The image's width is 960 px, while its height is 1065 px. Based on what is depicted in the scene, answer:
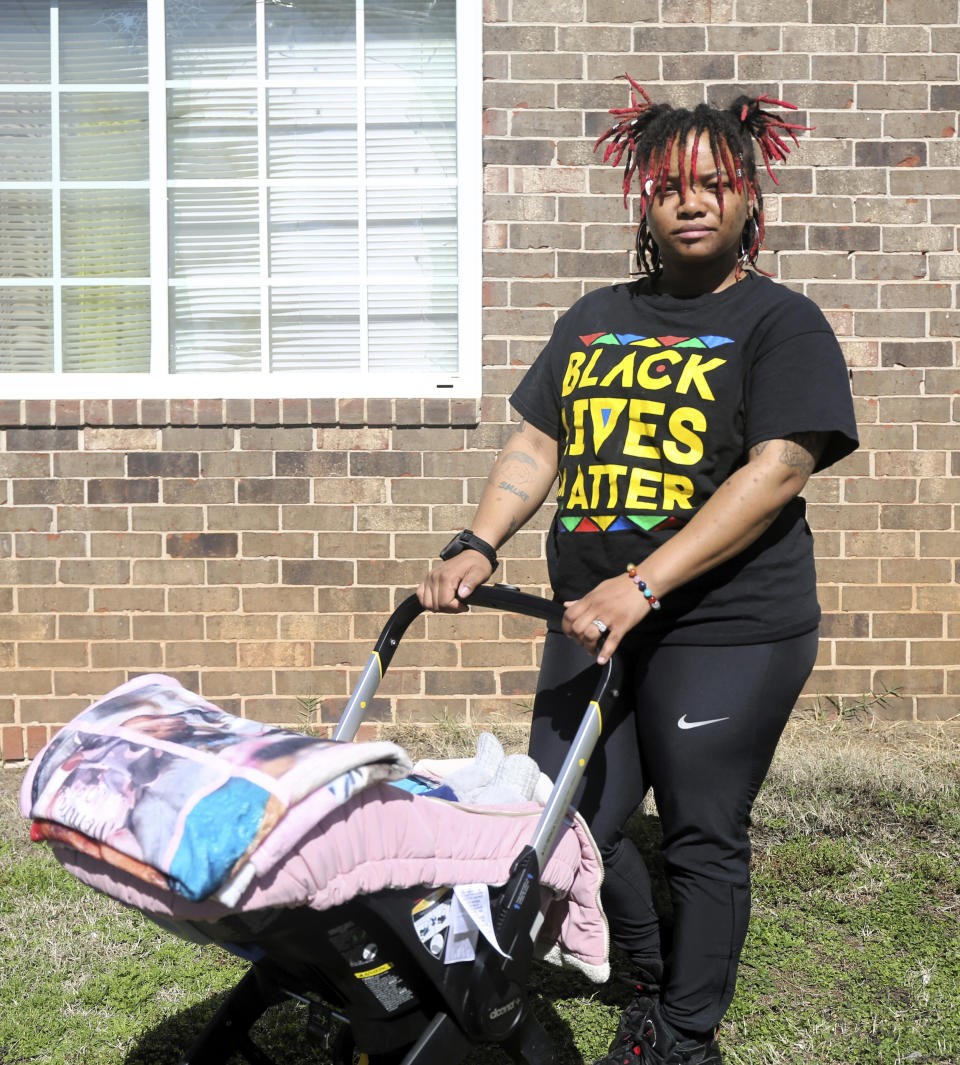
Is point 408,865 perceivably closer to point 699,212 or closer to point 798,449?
point 798,449

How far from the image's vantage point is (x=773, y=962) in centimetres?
362

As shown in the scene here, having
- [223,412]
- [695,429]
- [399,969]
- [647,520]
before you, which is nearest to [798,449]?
[695,429]

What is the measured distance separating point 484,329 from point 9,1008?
11.8 feet

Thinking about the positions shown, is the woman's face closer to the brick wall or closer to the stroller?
the stroller

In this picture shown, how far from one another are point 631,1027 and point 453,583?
1.21m

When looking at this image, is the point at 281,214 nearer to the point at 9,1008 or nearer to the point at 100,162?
the point at 100,162

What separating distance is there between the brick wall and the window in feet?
0.75

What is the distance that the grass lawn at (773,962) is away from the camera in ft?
10.3

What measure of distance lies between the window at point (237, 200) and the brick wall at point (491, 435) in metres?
0.23

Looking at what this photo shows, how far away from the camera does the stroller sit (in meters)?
1.91

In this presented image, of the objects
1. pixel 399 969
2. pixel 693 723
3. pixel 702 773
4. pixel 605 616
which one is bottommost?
pixel 399 969

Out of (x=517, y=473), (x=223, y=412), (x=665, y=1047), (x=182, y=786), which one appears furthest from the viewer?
(x=223, y=412)

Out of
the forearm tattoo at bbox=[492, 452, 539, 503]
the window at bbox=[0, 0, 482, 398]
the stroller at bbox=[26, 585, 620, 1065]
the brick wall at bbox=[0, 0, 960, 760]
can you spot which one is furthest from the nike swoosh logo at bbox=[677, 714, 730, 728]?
the window at bbox=[0, 0, 482, 398]

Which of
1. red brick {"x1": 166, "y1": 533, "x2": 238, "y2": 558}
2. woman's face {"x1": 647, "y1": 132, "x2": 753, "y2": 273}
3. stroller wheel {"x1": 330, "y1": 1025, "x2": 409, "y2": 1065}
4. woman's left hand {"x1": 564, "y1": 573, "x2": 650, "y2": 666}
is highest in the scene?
woman's face {"x1": 647, "y1": 132, "x2": 753, "y2": 273}
